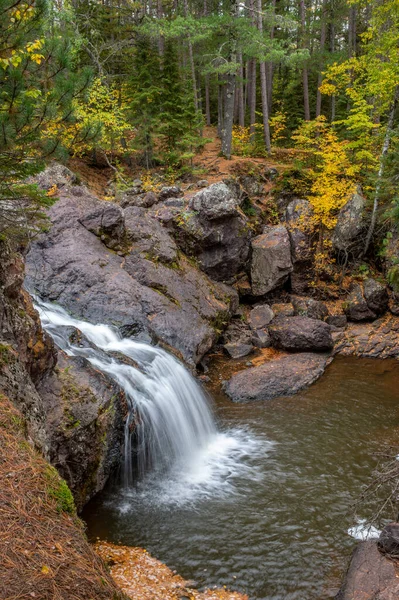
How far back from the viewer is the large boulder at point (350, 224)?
49.2ft

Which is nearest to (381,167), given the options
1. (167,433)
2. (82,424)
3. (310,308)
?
(310,308)

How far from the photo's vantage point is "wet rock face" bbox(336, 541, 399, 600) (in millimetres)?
4004

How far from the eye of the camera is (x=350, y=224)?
15008 mm

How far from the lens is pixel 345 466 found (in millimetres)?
7301

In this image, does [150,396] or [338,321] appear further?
[338,321]

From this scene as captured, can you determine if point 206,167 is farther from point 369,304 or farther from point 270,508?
point 270,508

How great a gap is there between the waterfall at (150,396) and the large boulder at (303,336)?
392 centimetres

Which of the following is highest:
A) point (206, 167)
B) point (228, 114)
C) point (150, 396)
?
point (228, 114)

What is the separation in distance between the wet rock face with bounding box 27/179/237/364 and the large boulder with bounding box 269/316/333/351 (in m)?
1.78

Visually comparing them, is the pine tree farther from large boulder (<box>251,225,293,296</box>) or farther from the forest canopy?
large boulder (<box>251,225,293,296</box>)

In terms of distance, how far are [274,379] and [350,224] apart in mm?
7475

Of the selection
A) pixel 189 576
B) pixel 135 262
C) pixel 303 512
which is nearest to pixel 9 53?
pixel 189 576

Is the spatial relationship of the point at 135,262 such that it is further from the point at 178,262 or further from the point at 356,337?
the point at 356,337

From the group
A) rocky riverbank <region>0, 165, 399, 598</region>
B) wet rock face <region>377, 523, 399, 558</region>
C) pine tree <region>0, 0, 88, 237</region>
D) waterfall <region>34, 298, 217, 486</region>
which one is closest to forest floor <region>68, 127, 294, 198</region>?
rocky riverbank <region>0, 165, 399, 598</region>
